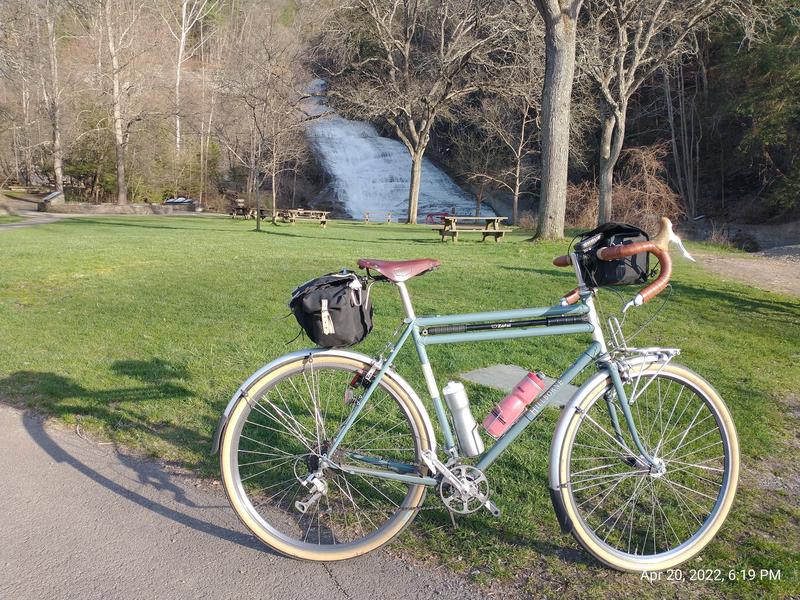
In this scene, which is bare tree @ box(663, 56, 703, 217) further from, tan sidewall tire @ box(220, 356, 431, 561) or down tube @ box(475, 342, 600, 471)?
tan sidewall tire @ box(220, 356, 431, 561)

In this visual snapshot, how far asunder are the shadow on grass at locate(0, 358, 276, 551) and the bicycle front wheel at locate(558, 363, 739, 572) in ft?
5.12

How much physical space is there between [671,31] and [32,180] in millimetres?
45702

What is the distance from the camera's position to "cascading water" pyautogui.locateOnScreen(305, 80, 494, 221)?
45.1 metres

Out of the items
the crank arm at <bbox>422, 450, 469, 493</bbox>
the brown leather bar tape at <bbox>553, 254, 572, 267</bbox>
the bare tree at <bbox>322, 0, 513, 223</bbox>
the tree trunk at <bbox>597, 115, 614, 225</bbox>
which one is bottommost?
the crank arm at <bbox>422, 450, 469, 493</bbox>

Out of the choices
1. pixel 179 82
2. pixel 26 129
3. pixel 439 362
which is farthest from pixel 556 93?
pixel 179 82

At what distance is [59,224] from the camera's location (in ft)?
83.6

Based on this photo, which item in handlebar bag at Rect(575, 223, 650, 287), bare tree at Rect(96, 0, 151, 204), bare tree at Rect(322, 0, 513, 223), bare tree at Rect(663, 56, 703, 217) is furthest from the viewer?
bare tree at Rect(96, 0, 151, 204)

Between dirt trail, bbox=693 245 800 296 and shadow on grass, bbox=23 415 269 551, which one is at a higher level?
dirt trail, bbox=693 245 800 296

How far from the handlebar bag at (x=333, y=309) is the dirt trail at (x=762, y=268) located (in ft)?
33.5

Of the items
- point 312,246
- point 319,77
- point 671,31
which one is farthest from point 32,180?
point 671,31

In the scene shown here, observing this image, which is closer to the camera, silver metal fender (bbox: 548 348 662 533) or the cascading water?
silver metal fender (bbox: 548 348 662 533)

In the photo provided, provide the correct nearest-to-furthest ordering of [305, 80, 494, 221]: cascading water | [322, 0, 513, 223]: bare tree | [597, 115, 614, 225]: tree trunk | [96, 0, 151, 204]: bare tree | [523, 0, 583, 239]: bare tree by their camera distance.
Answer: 1. [523, 0, 583, 239]: bare tree
2. [597, 115, 614, 225]: tree trunk
3. [322, 0, 513, 223]: bare tree
4. [96, 0, 151, 204]: bare tree
5. [305, 80, 494, 221]: cascading water

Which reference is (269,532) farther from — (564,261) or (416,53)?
(416,53)

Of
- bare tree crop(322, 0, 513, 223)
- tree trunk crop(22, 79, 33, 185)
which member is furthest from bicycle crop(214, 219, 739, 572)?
tree trunk crop(22, 79, 33, 185)
